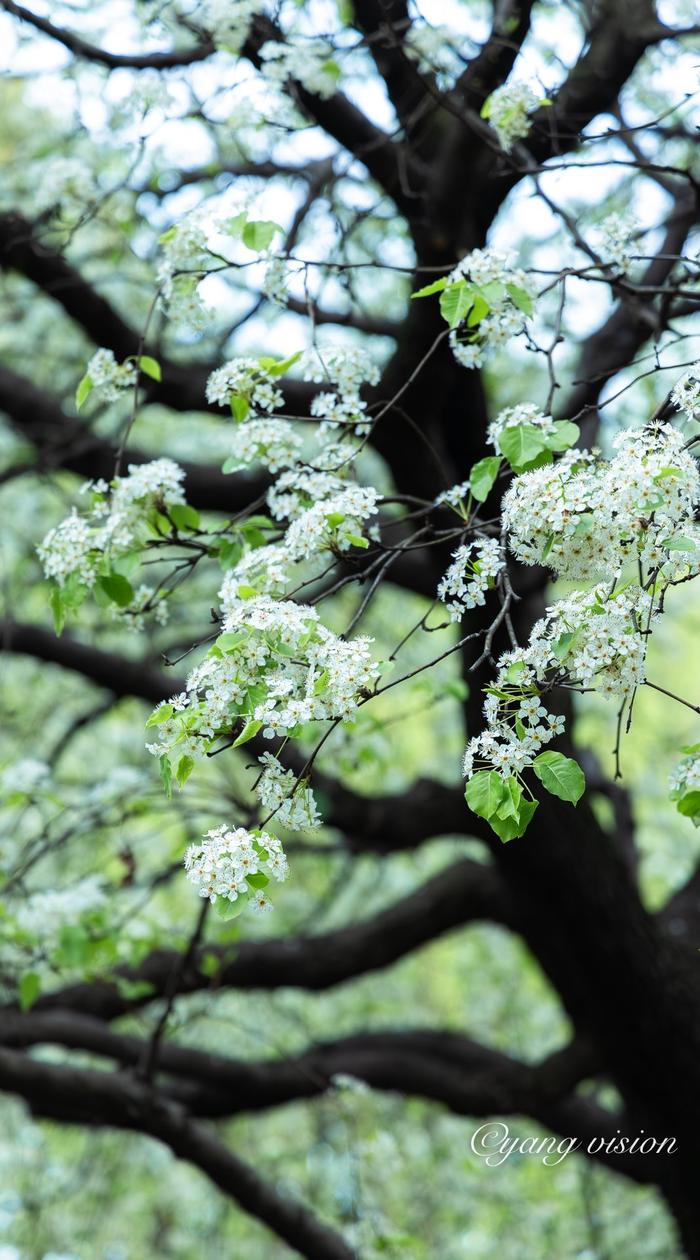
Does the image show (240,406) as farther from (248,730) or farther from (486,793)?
(486,793)

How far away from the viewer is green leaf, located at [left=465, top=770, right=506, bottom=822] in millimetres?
1681

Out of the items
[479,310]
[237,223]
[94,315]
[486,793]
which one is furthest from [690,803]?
[94,315]

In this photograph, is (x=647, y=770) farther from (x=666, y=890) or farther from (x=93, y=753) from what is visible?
(x=93, y=753)

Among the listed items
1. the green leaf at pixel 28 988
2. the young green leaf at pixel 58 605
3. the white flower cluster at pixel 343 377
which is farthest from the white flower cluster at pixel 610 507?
the green leaf at pixel 28 988

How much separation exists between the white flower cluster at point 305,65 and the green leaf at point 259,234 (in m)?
0.92

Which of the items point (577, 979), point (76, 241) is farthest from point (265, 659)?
point (76, 241)

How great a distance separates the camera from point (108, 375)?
8.64 feet

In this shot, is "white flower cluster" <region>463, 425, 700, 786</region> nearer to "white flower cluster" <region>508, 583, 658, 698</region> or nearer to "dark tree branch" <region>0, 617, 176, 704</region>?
"white flower cluster" <region>508, 583, 658, 698</region>

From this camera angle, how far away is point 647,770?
298 inches

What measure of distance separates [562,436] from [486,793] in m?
0.69

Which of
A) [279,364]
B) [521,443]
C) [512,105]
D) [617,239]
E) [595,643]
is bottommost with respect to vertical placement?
[595,643]

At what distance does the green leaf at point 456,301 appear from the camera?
7.03ft

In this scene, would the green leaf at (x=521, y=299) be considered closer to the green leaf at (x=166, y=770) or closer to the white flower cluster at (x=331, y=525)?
the white flower cluster at (x=331, y=525)

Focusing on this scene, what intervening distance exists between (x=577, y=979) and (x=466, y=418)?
2135 mm
